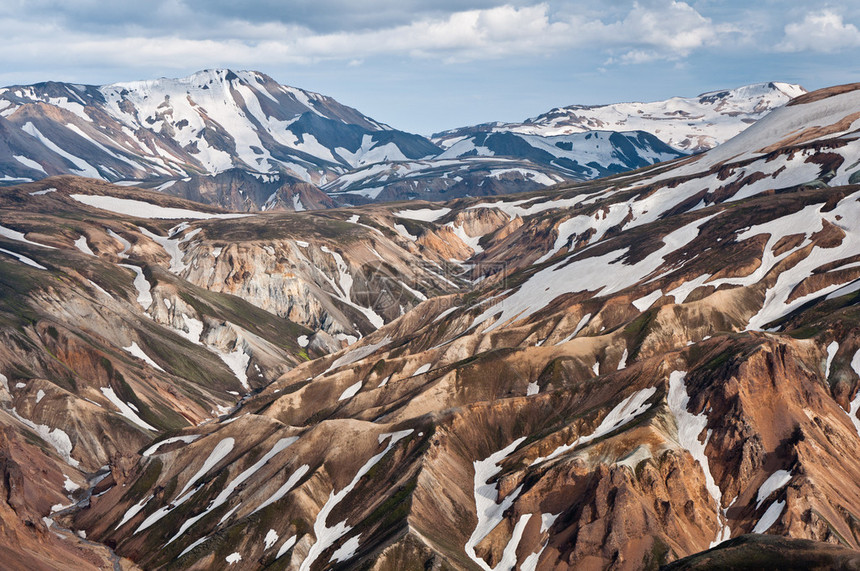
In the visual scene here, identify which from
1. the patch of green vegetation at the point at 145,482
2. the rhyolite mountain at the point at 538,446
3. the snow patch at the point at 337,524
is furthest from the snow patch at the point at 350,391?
the snow patch at the point at 337,524

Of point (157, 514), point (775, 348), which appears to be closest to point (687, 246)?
point (775, 348)

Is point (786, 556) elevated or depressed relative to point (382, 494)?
elevated

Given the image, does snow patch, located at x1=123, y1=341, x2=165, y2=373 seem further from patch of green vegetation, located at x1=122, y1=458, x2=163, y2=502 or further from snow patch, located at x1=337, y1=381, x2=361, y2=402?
patch of green vegetation, located at x1=122, y1=458, x2=163, y2=502

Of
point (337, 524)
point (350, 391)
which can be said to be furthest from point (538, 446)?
point (350, 391)

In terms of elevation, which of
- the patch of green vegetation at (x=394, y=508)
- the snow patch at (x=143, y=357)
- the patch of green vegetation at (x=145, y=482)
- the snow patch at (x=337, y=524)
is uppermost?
the patch of green vegetation at (x=394, y=508)

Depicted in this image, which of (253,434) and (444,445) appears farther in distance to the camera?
(253,434)

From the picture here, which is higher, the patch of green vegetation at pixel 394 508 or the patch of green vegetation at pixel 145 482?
the patch of green vegetation at pixel 394 508

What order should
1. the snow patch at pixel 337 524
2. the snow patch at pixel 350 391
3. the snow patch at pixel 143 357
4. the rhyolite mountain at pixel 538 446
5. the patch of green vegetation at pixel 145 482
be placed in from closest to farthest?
the rhyolite mountain at pixel 538 446, the snow patch at pixel 337 524, the patch of green vegetation at pixel 145 482, the snow patch at pixel 350 391, the snow patch at pixel 143 357

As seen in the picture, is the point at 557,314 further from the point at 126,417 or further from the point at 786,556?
the point at 786,556

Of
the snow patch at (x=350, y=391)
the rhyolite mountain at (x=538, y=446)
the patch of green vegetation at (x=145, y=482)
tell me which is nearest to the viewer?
the rhyolite mountain at (x=538, y=446)

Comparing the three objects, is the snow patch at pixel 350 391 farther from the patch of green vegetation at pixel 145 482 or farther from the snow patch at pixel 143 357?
the snow patch at pixel 143 357

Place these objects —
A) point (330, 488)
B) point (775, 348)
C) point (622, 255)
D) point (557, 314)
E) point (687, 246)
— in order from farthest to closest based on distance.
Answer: point (622, 255), point (687, 246), point (557, 314), point (330, 488), point (775, 348)
